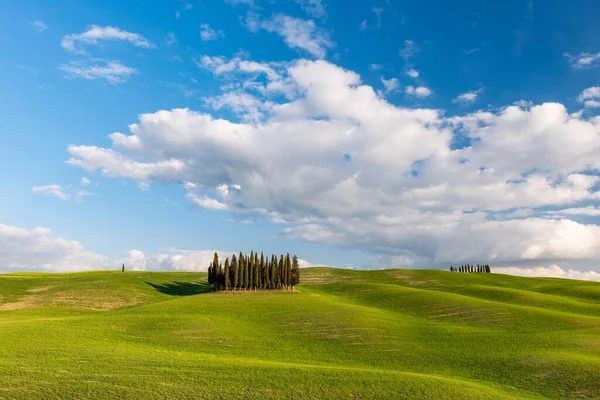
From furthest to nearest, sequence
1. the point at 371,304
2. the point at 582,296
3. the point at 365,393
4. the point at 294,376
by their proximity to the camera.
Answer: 1. the point at 582,296
2. the point at 371,304
3. the point at 294,376
4. the point at 365,393

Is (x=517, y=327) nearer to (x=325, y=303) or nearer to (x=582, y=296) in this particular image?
(x=325, y=303)

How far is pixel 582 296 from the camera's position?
98.8 meters

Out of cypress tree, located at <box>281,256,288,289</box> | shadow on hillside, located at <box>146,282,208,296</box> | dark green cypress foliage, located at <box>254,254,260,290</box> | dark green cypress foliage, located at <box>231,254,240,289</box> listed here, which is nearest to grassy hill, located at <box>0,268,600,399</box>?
dark green cypress foliage, located at <box>231,254,240,289</box>

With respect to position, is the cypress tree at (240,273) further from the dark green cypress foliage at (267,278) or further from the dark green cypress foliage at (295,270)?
the dark green cypress foliage at (295,270)

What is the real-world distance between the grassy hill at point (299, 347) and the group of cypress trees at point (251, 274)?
9.19 meters

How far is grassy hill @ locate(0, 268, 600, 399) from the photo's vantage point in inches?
1300

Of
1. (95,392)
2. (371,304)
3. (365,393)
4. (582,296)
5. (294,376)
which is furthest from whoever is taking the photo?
(582,296)

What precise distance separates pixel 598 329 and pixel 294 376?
152 ft

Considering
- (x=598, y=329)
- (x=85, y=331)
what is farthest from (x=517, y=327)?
(x=85, y=331)

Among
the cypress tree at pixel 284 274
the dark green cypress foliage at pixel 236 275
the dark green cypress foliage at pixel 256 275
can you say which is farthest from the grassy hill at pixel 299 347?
the cypress tree at pixel 284 274

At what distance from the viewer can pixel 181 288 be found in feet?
359

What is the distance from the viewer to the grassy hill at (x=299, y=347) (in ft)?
108

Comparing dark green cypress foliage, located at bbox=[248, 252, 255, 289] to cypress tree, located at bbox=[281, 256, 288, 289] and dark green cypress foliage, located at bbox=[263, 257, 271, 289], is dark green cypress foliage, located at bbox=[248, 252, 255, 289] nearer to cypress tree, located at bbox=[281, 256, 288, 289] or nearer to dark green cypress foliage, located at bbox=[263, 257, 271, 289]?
dark green cypress foliage, located at bbox=[263, 257, 271, 289]

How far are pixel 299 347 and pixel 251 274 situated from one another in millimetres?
51021
